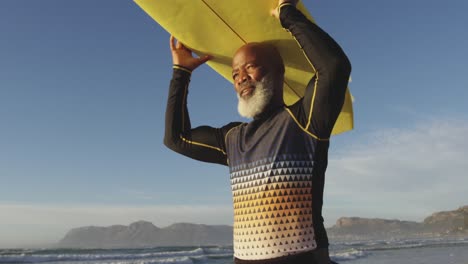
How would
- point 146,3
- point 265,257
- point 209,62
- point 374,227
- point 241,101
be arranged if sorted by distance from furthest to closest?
point 374,227
point 209,62
point 146,3
point 241,101
point 265,257

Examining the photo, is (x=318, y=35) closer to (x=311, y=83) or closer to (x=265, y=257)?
(x=311, y=83)

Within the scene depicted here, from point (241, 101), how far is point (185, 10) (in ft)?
2.15

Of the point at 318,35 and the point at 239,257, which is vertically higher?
the point at 318,35

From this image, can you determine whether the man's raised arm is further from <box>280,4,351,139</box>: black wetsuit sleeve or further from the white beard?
<box>280,4,351,139</box>: black wetsuit sleeve

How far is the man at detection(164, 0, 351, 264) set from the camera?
71.7 inches

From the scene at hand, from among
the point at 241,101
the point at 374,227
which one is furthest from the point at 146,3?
the point at 374,227

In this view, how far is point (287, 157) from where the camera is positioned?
1881 mm

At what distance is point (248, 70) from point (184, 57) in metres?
0.56

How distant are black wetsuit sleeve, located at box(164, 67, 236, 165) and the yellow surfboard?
0.77 feet

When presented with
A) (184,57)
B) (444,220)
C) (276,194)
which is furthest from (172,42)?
(444,220)

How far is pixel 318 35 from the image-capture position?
186cm

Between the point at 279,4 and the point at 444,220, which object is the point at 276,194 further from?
the point at 444,220

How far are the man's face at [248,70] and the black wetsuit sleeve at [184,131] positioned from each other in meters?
0.30

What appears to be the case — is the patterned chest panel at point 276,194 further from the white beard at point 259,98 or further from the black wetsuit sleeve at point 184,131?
the black wetsuit sleeve at point 184,131
